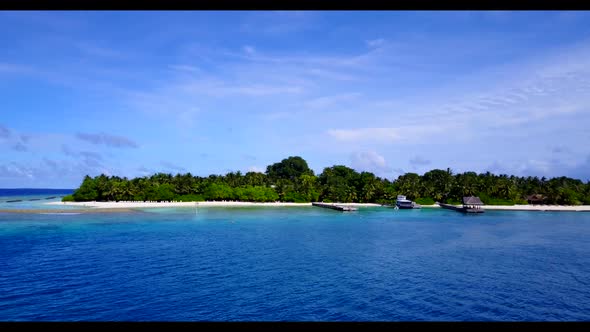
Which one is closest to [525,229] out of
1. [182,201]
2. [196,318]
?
[196,318]

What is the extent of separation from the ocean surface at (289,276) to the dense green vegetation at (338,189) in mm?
49883

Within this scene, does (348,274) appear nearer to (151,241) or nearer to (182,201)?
(151,241)

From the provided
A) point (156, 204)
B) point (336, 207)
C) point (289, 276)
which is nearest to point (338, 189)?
point (336, 207)

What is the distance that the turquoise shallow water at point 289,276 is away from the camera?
61.7 ft

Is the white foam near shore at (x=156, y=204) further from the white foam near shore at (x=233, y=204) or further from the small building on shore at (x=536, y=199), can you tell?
the small building on shore at (x=536, y=199)

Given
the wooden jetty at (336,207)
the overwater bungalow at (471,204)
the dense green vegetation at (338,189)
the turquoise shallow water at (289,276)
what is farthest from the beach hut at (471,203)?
the turquoise shallow water at (289,276)

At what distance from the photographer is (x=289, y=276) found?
81.6ft

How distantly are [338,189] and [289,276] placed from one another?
75.4m

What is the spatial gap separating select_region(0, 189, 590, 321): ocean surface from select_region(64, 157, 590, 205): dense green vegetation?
4988 centimetres

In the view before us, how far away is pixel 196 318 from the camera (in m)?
17.3

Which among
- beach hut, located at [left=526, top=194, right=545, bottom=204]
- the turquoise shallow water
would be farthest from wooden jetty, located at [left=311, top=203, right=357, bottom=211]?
beach hut, located at [left=526, top=194, right=545, bottom=204]

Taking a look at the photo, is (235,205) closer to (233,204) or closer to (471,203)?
(233,204)

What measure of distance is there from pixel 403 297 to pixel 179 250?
64.2 feet
